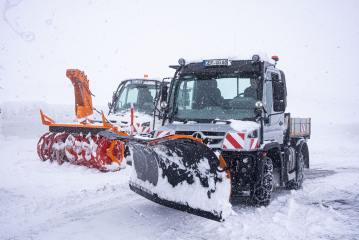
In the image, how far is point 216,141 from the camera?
232 inches

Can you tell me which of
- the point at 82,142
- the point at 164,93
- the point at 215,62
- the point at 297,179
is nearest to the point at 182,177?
the point at 164,93

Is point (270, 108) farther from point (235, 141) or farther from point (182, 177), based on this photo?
point (182, 177)

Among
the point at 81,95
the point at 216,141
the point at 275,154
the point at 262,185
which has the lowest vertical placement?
the point at 262,185

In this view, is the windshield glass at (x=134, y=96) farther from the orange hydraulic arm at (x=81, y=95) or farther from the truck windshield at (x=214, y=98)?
the truck windshield at (x=214, y=98)

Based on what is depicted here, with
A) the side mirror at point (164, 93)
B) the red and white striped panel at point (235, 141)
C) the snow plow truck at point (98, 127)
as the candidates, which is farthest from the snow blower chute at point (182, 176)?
the snow plow truck at point (98, 127)

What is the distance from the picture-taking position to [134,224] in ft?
18.4

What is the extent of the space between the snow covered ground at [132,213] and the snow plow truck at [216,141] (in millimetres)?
334

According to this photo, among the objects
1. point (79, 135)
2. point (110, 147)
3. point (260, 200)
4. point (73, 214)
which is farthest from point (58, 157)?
point (260, 200)

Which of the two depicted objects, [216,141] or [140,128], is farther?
[140,128]

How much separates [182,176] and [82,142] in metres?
5.39

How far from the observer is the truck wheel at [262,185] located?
5984 millimetres

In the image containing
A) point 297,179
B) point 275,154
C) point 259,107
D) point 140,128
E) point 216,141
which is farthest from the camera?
point 140,128

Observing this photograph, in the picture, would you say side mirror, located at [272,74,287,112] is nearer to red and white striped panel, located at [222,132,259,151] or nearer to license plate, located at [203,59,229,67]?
license plate, located at [203,59,229,67]

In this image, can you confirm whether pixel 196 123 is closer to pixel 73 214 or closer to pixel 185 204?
pixel 185 204
